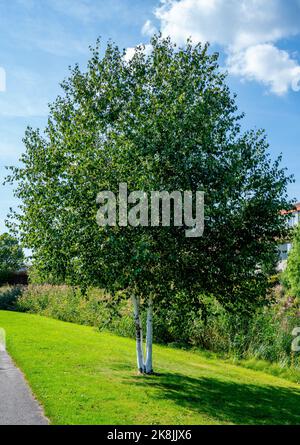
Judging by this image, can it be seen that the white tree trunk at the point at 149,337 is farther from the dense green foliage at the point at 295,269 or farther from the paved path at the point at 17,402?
the dense green foliage at the point at 295,269

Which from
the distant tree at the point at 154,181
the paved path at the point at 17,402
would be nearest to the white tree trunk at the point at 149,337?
the distant tree at the point at 154,181

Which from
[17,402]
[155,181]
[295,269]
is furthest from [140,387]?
[295,269]

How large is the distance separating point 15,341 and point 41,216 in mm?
7597

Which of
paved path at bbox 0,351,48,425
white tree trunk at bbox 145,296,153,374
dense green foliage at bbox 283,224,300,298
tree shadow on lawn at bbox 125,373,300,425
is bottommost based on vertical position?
tree shadow on lawn at bbox 125,373,300,425

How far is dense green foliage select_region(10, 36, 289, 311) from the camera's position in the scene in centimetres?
1084

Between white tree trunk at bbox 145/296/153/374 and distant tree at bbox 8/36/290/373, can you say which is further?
white tree trunk at bbox 145/296/153/374

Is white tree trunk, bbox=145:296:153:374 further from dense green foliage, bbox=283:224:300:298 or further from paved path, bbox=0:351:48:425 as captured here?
dense green foliage, bbox=283:224:300:298

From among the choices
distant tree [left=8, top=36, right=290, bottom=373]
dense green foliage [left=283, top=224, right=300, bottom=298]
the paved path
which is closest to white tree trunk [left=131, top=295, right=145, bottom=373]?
distant tree [left=8, top=36, right=290, bottom=373]

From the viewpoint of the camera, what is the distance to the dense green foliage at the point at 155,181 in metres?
10.8

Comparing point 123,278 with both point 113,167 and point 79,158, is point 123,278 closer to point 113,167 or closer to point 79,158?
point 113,167

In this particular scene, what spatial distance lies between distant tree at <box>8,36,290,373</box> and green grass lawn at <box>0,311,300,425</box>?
1724 mm

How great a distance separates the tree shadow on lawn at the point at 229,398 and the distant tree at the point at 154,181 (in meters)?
1.37
